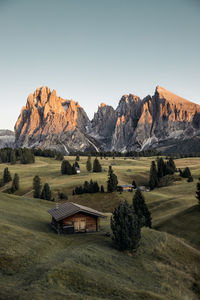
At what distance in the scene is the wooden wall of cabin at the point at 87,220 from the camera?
34.8 m

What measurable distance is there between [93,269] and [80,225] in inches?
630

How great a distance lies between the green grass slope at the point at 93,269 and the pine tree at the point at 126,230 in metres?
1.03

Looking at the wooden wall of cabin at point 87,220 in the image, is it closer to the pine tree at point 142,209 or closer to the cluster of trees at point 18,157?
the pine tree at point 142,209

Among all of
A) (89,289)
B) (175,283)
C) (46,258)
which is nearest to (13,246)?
(46,258)

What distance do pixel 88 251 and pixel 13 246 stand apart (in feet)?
23.1

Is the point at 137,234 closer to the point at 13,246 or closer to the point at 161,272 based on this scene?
the point at 161,272

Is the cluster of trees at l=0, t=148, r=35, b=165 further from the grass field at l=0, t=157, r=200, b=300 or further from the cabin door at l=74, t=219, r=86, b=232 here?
the grass field at l=0, t=157, r=200, b=300

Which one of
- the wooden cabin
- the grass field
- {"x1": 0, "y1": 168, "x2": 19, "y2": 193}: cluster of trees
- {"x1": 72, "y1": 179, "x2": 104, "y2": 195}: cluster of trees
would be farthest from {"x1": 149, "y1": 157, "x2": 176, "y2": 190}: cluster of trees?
the wooden cabin

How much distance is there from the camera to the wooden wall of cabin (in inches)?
1369

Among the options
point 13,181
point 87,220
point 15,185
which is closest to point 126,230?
point 87,220

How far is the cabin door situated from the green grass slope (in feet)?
14.2

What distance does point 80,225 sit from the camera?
1389 inches

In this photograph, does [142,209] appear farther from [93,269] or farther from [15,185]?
[15,185]

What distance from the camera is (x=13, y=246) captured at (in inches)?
845
